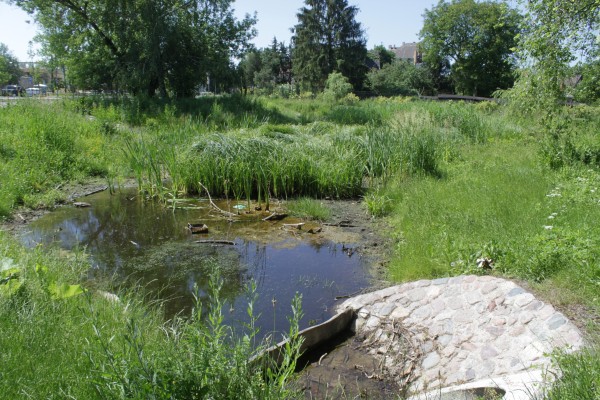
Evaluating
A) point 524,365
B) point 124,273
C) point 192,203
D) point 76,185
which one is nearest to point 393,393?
point 524,365

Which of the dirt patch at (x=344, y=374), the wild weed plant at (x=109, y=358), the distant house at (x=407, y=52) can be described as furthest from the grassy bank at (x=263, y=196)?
the distant house at (x=407, y=52)

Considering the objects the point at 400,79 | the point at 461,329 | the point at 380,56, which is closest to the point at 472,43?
the point at 400,79

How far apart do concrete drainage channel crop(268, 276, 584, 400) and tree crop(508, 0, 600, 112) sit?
6.97 m

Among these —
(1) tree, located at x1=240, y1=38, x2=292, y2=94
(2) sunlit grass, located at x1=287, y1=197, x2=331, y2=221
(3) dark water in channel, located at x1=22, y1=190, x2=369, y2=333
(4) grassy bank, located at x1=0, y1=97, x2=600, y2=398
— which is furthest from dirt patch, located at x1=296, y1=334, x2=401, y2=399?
(1) tree, located at x1=240, y1=38, x2=292, y2=94

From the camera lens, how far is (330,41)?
1940 inches

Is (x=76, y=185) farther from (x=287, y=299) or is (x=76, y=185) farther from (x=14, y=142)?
(x=287, y=299)

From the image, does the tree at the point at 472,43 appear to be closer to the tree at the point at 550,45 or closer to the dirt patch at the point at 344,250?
the tree at the point at 550,45

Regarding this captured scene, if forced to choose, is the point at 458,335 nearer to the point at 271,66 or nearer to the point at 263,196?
the point at 263,196

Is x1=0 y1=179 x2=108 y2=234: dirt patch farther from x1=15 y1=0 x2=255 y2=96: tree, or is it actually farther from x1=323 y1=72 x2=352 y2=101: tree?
x1=323 y1=72 x2=352 y2=101: tree

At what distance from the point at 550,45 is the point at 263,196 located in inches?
273

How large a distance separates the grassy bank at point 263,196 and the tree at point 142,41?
2867mm

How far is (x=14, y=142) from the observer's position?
1116cm

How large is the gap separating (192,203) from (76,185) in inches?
124

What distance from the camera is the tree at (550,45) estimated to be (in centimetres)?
995
